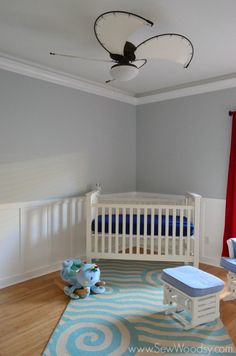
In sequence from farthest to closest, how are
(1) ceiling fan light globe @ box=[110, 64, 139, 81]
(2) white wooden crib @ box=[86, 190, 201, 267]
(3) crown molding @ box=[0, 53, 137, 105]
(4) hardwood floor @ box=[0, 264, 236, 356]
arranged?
(2) white wooden crib @ box=[86, 190, 201, 267]
(3) crown molding @ box=[0, 53, 137, 105]
(1) ceiling fan light globe @ box=[110, 64, 139, 81]
(4) hardwood floor @ box=[0, 264, 236, 356]

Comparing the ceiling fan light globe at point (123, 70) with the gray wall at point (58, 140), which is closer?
the ceiling fan light globe at point (123, 70)

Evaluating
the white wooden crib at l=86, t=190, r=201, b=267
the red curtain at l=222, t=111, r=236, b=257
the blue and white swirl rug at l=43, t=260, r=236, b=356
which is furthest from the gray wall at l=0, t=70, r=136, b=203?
the red curtain at l=222, t=111, r=236, b=257

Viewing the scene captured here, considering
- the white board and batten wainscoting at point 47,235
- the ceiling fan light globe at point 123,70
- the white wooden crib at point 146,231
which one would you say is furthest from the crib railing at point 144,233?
the ceiling fan light globe at point 123,70

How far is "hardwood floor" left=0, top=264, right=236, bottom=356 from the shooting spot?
1.82 meters

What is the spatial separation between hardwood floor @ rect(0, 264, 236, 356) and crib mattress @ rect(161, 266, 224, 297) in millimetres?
328

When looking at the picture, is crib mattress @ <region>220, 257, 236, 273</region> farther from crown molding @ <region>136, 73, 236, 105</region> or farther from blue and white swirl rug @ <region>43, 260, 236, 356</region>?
crown molding @ <region>136, 73, 236, 105</region>

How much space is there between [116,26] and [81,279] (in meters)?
2.04

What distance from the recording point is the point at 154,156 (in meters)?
4.02

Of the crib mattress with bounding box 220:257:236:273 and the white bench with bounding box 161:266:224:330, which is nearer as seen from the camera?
the white bench with bounding box 161:266:224:330

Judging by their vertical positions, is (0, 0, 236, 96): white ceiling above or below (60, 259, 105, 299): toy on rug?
above

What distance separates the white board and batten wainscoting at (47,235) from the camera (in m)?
2.80

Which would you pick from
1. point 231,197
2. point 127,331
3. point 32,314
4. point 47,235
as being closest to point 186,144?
point 231,197

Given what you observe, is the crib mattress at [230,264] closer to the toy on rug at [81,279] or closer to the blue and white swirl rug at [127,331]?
the blue and white swirl rug at [127,331]

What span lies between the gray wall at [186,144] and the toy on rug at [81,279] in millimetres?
1767
